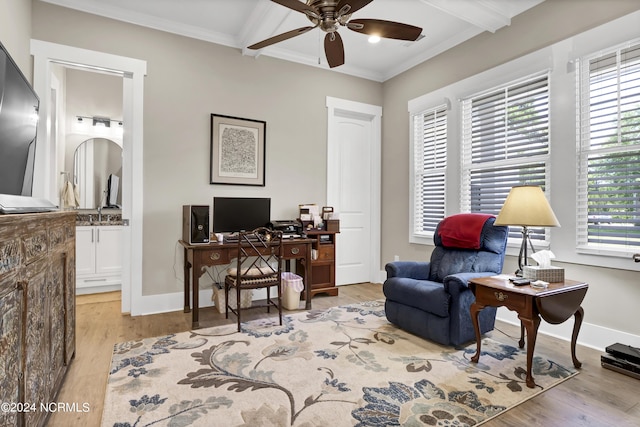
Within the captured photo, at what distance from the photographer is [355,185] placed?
5.02 meters

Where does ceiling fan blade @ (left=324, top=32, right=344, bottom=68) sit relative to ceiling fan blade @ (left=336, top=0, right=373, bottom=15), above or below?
below

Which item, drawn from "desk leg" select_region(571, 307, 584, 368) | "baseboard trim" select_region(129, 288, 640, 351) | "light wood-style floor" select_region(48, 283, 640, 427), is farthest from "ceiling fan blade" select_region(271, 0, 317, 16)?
"baseboard trim" select_region(129, 288, 640, 351)

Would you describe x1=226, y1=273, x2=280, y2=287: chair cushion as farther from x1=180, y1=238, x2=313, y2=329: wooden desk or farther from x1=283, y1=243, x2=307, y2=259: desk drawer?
x1=283, y1=243, x2=307, y2=259: desk drawer

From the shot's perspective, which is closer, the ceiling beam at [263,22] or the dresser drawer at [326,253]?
the ceiling beam at [263,22]

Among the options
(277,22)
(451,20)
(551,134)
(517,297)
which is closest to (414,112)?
(451,20)

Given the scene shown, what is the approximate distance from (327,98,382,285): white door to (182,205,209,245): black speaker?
73.0 inches

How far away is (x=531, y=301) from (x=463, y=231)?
1.13 metres

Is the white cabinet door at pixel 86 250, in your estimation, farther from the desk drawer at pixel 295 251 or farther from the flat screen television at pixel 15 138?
the desk drawer at pixel 295 251

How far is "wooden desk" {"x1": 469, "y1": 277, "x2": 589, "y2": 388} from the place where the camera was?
6.99 feet

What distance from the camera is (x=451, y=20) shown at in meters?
3.63

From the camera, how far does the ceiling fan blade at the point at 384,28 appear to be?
2.30m

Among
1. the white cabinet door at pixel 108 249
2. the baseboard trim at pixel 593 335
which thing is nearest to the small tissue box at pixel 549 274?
the baseboard trim at pixel 593 335

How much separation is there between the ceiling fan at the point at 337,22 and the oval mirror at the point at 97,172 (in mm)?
3581

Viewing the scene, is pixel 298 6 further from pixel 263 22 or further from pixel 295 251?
pixel 295 251
